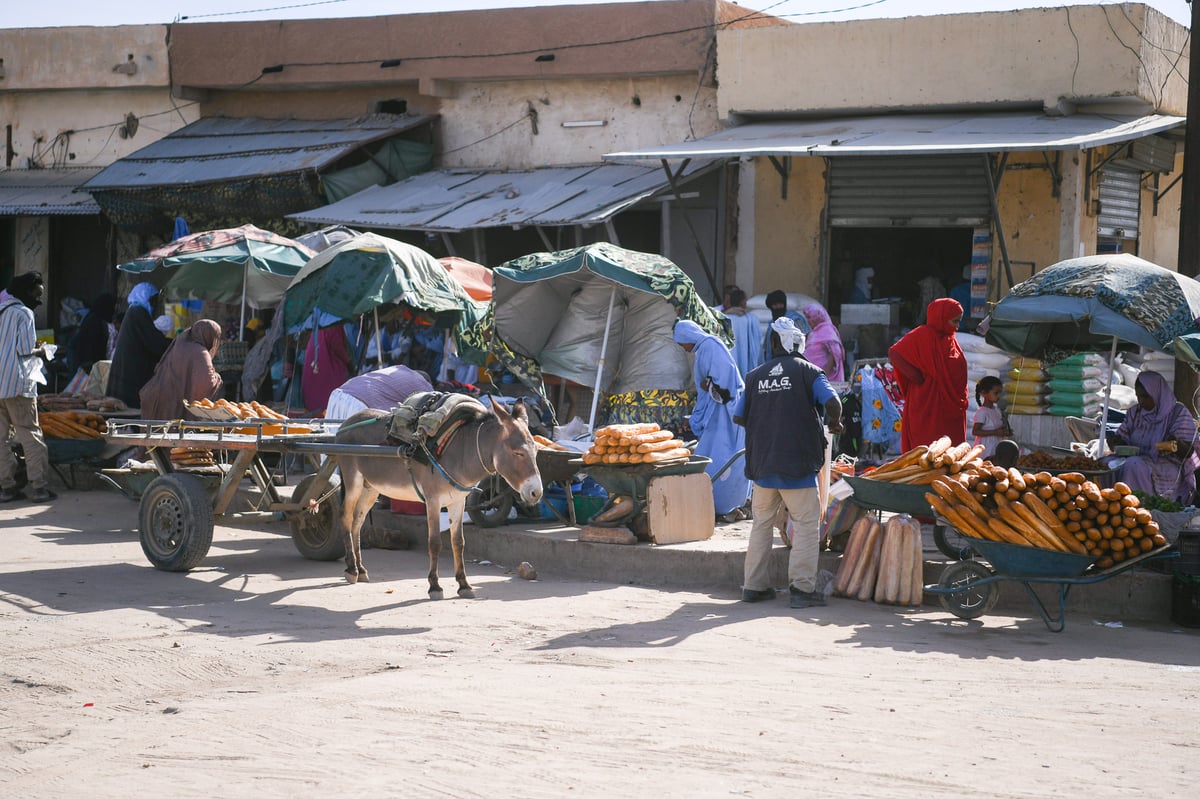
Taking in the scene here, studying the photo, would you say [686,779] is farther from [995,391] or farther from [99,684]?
[995,391]

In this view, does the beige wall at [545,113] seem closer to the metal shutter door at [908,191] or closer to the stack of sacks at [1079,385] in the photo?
the metal shutter door at [908,191]

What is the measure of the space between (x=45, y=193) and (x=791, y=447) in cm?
1785

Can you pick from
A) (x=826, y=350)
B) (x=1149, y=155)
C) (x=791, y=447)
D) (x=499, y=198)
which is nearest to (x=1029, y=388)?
(x=826, y=350)

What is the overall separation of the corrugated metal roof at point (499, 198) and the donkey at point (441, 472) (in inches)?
265

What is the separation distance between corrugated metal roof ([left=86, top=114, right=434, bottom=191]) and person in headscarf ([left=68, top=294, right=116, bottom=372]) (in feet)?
7.67

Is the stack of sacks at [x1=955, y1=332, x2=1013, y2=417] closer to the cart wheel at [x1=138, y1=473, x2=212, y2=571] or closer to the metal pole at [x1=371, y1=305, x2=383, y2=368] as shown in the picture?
the metal pole at [x1=371, y1=305, x2=383, y2=368]

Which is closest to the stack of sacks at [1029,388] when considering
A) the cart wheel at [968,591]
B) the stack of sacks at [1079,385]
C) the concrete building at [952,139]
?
the stack of sacks at [1079,385]

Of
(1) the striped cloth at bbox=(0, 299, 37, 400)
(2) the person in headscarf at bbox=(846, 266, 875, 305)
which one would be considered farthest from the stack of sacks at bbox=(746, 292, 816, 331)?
(1) the striped cloth at bbox=(0, 299, 37, 400)

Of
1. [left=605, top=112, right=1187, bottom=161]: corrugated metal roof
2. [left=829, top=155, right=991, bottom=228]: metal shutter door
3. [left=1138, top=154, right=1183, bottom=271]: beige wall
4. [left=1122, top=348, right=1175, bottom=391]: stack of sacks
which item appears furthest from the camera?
[left=1138, top=154, right=1183, bottom=271]: beige wall

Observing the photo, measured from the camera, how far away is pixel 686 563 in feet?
33.4

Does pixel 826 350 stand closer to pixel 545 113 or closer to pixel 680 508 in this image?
pixel 680 508

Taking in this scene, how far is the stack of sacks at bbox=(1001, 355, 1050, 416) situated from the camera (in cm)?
1392

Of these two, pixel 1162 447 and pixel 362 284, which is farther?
pixel 362 284

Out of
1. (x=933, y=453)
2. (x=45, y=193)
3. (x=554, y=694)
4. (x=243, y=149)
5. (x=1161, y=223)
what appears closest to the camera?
(x=554, y=694)
